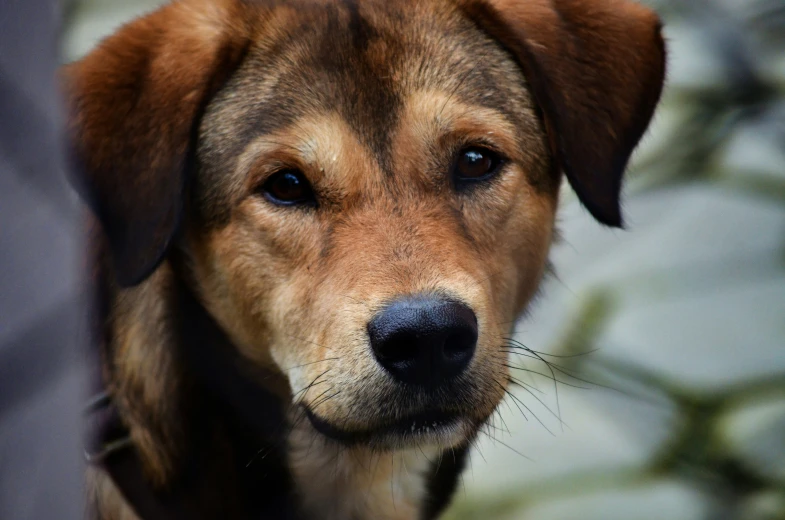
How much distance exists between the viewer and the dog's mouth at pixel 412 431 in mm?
1953

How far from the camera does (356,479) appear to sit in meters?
2.45

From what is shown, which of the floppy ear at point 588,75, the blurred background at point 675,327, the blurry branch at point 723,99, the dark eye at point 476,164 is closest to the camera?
the dark eye at point 476,164

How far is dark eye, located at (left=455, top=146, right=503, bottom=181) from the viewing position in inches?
85.7

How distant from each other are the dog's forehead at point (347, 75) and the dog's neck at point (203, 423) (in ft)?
1.19

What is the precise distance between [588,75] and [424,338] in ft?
3.24

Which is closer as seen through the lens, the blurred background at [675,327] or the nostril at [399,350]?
the nostril at [399,350]

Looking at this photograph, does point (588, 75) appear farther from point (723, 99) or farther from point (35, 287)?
point (723, 99)

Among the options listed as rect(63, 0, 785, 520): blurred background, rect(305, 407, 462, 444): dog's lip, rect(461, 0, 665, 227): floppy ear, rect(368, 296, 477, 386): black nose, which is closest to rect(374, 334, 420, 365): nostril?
rect(368, 296, 477, 386): black nose

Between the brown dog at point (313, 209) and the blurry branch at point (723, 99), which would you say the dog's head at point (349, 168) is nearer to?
the brown dog at point (313, 209)

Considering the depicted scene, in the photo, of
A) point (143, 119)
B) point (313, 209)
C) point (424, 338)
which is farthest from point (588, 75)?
point (143, 119)

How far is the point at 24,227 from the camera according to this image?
729 millimetres

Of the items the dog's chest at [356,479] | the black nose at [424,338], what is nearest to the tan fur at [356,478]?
the dog's chest at [356,479]

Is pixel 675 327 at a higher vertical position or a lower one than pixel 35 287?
lower

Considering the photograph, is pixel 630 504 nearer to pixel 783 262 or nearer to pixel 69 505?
pixel 783 262
